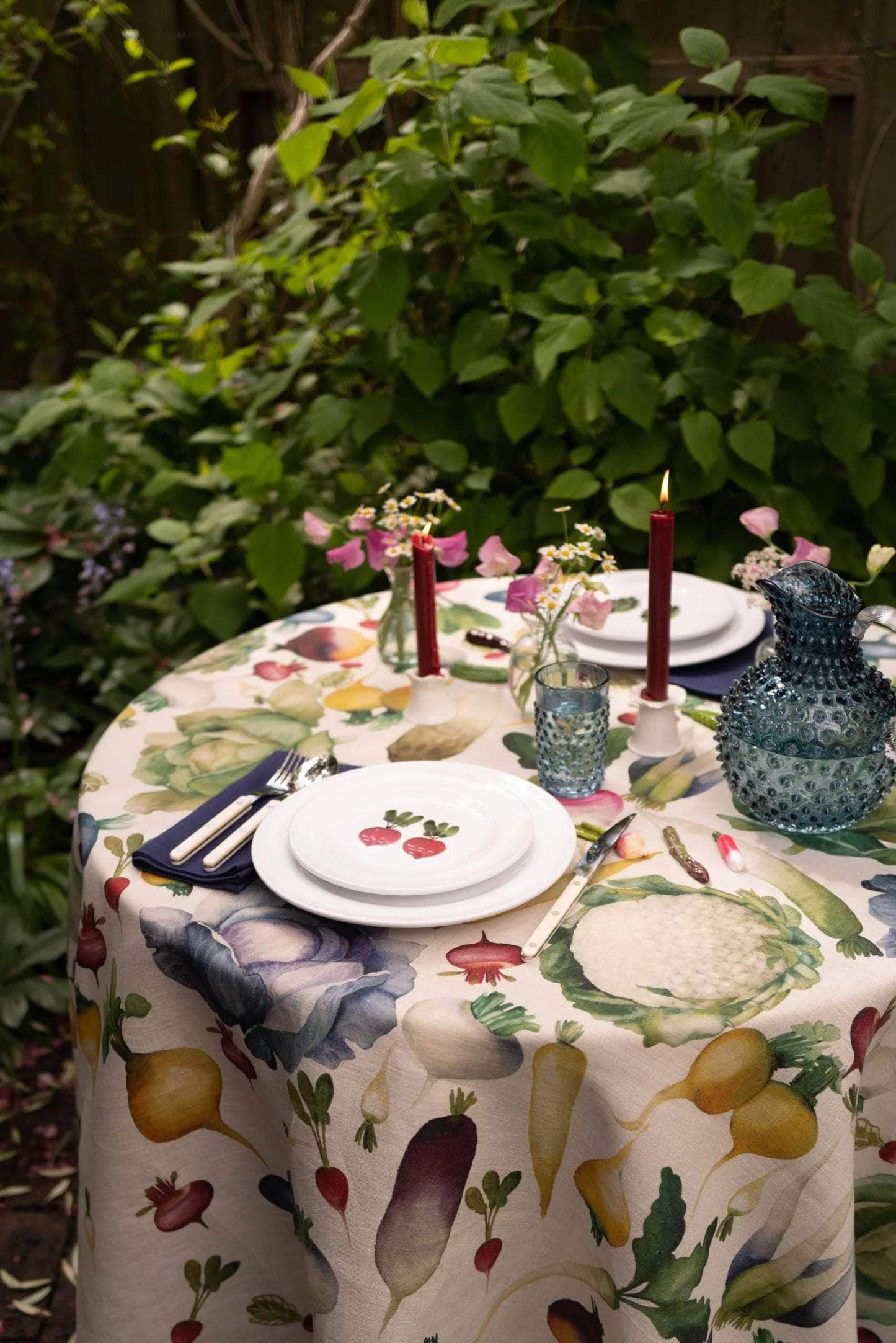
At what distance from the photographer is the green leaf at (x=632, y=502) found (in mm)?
1964

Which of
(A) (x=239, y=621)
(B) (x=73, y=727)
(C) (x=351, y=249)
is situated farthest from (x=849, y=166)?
(B) (x=73, y=727)

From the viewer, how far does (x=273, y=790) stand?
1.09 metres

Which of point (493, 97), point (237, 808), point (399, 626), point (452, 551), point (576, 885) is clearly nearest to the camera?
point (576, 885)

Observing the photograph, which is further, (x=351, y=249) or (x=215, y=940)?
(x=351, y=249)

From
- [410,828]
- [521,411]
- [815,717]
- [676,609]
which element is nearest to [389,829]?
[410,828]

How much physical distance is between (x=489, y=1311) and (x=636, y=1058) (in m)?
0.25

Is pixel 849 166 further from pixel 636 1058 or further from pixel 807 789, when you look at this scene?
pixel 636 1058

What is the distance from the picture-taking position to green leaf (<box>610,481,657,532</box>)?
1964 mm

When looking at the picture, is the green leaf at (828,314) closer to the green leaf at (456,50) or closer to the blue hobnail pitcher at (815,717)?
the green leaf at (456,50)

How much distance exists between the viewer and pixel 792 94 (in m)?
1.92

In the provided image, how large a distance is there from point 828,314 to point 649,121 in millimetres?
406

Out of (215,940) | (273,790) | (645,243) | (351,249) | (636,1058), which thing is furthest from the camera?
(645,243)

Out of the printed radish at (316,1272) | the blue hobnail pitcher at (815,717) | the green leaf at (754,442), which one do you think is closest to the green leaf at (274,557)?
the green leaf at (754,442)

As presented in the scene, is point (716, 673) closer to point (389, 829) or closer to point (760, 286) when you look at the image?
point (389, 829)
